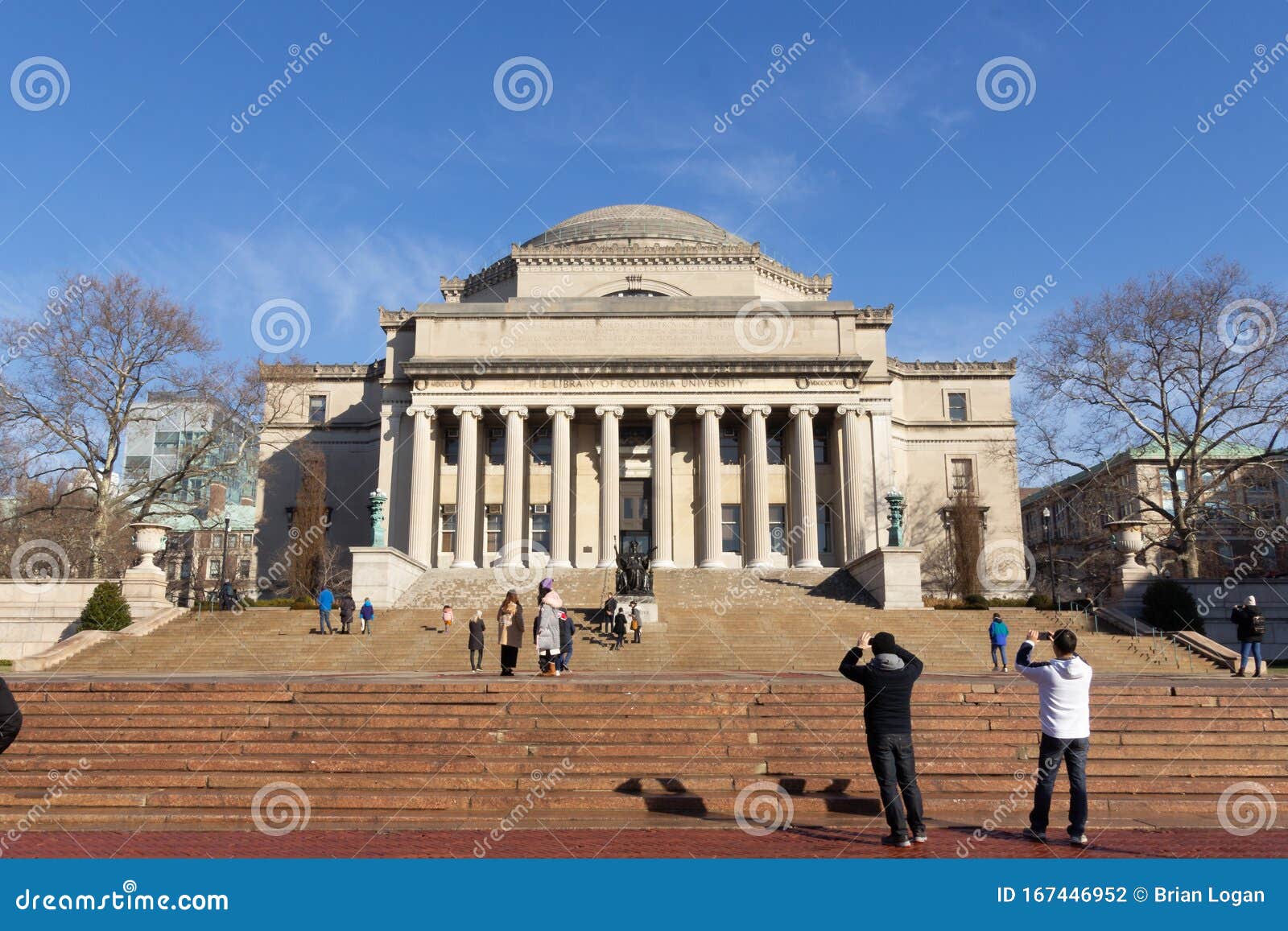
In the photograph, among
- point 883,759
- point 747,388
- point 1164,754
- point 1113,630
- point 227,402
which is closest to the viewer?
point 883,759

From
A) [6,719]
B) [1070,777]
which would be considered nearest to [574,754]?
[1070,777]

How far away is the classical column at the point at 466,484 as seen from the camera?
44.8 m

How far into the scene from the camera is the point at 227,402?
42156mm

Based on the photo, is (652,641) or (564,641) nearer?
(564,641)

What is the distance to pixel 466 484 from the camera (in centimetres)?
4547

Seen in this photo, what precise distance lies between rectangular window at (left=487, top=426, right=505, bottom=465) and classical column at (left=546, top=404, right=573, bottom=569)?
423 cm

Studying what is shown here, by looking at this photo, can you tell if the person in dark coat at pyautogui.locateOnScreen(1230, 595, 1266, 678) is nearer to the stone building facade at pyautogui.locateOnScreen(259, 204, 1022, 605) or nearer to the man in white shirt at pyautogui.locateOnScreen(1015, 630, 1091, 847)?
the man in white shirt at pyautogui.locateOnScreen(1015, 630, 1091, 847)

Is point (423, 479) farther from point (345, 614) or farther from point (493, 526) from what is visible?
point (345, 614)

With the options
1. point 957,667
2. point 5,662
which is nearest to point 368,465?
point 5,662

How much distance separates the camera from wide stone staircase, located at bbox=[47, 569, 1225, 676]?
995 inches

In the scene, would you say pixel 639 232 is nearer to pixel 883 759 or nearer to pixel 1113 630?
pixel 1113 630

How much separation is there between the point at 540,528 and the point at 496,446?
191 inches

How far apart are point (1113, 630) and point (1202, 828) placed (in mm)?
22640

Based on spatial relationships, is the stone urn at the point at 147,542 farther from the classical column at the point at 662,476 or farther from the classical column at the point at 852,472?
the classical column at the point at 852,472
